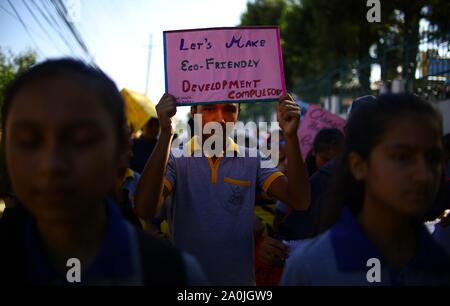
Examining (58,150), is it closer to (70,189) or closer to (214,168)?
(70,189)

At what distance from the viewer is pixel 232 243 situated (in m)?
2.41

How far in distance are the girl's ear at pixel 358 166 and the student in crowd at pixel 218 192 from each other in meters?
0.63

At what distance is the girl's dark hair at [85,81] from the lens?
130cm

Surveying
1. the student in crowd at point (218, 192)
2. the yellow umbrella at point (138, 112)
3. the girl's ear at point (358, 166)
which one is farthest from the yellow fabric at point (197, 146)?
the yellow umbrella at point (138, 112)

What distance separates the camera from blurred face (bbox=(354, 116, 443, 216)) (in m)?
1.42

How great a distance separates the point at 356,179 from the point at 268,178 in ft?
3.19

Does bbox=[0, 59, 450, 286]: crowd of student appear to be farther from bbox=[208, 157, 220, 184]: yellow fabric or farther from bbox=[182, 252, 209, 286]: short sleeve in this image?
bbox=[208, 157, 220, 184]: yellow fabric

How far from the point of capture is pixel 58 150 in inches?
46.5

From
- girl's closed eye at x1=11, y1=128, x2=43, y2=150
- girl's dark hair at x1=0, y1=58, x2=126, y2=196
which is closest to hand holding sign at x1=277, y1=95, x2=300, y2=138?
girl's dark hair at x1=0, y1=58, x2=126, y2=196

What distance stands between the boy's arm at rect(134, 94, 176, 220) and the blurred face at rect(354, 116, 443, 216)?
1.06m

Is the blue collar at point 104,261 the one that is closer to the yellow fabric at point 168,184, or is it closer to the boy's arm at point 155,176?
the boy's arm at point 155,176

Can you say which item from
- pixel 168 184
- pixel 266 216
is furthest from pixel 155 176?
pixel 266 216

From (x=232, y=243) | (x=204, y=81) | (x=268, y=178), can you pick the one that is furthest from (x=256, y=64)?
(x=232, y=243)
